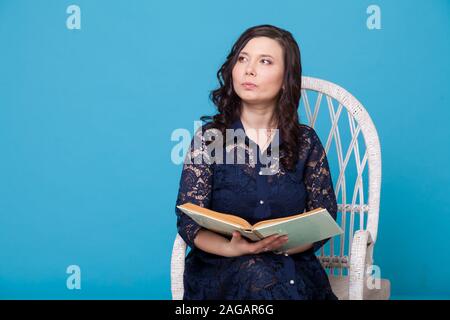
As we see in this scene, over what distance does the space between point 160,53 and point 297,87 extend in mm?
1349

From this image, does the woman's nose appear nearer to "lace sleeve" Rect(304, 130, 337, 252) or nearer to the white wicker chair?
"lace sleeve" Rect(304, 130, 337, 252)

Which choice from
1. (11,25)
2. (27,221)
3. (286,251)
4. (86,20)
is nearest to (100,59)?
(86,20)

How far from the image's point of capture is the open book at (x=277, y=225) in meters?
2.04

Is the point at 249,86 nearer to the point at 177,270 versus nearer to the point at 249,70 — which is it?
the point at 249,70

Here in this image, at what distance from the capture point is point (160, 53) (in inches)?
146

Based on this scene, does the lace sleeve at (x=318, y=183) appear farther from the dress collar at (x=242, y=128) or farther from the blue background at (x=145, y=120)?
the blue background at (x=145, y=120)

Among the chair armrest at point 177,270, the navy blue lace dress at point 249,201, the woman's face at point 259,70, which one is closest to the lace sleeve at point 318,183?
the navy blue lace dress at point 249,201

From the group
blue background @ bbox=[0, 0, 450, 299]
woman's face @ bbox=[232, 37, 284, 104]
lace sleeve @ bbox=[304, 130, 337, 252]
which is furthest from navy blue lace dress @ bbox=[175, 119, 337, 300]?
blue background @ bbox=[0, 0, 450, 299]

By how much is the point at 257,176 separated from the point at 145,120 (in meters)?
1.43

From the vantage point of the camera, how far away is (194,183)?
7.79 feet

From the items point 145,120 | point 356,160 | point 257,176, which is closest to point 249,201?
point 257,176

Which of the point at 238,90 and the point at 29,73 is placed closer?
the point at 238,90
